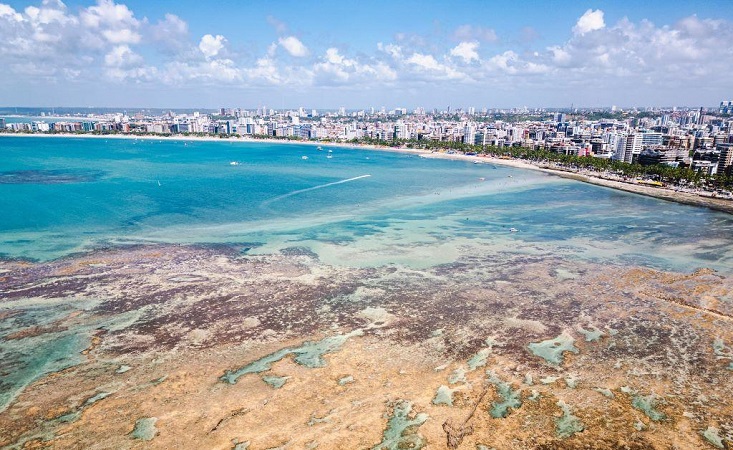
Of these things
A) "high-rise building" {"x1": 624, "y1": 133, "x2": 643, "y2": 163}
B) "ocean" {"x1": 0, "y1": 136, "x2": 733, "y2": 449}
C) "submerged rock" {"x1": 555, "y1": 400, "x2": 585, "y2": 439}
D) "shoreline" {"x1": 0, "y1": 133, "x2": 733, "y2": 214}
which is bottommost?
"shoreline" {"x1": 0, "y1": 133, "x2": 733, "y2": 214}

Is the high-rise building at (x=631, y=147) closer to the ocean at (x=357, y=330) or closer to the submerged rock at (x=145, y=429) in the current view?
the ocean at (x=357, y=330)

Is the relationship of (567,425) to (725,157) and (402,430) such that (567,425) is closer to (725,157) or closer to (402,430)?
(402,430)

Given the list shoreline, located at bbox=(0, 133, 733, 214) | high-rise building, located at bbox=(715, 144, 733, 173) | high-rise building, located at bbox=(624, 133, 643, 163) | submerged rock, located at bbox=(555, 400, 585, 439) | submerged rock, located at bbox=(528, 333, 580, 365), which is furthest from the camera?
high-rise building, located at bbox=(624, 133, 643, 163)

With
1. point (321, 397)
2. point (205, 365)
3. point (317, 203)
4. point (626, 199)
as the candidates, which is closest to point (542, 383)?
point (321, 397)

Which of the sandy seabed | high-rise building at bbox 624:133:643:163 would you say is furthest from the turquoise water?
high-rise building at bbox 624:133:643:163

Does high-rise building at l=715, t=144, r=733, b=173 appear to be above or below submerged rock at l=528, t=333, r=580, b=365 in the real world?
above

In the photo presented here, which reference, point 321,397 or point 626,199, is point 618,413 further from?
point 626,199

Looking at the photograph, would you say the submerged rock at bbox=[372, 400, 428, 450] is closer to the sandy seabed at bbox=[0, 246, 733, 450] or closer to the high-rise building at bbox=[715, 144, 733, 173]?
the sandy seabed at bbox=[0, 246, 733, 450]

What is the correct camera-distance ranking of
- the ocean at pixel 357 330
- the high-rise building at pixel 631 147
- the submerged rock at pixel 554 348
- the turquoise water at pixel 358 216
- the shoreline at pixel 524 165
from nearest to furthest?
the ocean at pixel 357 330 → the submerged rock at pixel 554 348 → the turquoise water at pixel 358 216 → the shoreline at pixel 524 165 → the high-rise building at pixel 631 147

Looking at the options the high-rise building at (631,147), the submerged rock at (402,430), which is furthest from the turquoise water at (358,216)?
the high-rise building at (631,147)
